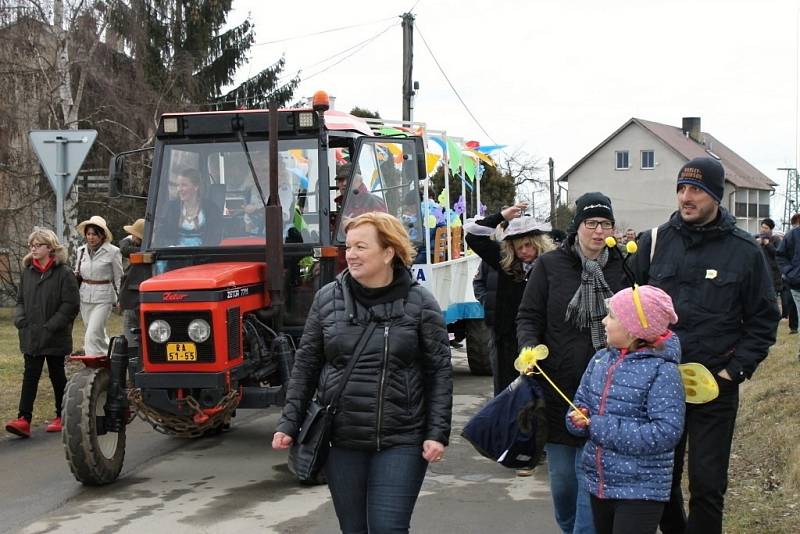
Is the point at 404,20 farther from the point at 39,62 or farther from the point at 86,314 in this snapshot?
the point at 86,314

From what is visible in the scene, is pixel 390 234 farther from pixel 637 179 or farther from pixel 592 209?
pixel 637 179

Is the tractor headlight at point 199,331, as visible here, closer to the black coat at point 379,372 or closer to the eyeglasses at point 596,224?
the black coat at point 379,372

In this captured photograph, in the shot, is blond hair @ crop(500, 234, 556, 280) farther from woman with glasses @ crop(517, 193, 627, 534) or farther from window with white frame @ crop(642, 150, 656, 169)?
window with white frame @ crop(642, 150, 656, 169)

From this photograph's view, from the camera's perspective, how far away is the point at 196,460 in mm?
8055

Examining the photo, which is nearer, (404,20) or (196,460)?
(196,460)

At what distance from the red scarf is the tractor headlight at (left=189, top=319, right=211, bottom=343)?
2.94m

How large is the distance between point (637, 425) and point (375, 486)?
1.01 meters

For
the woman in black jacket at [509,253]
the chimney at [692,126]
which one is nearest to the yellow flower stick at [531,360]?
the woman in black jacket at [509,253]

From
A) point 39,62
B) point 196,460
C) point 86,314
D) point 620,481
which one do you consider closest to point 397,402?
point 620,481

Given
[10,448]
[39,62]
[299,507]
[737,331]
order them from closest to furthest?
1. [737,331]
2. [299,507]
3. [10,448]
4. [39,62]

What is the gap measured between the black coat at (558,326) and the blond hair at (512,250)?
6.09 ft

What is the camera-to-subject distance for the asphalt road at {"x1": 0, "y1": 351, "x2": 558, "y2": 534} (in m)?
6.09

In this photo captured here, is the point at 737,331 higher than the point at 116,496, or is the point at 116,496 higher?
the point at 737,331

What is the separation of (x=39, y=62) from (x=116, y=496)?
17.5 m
